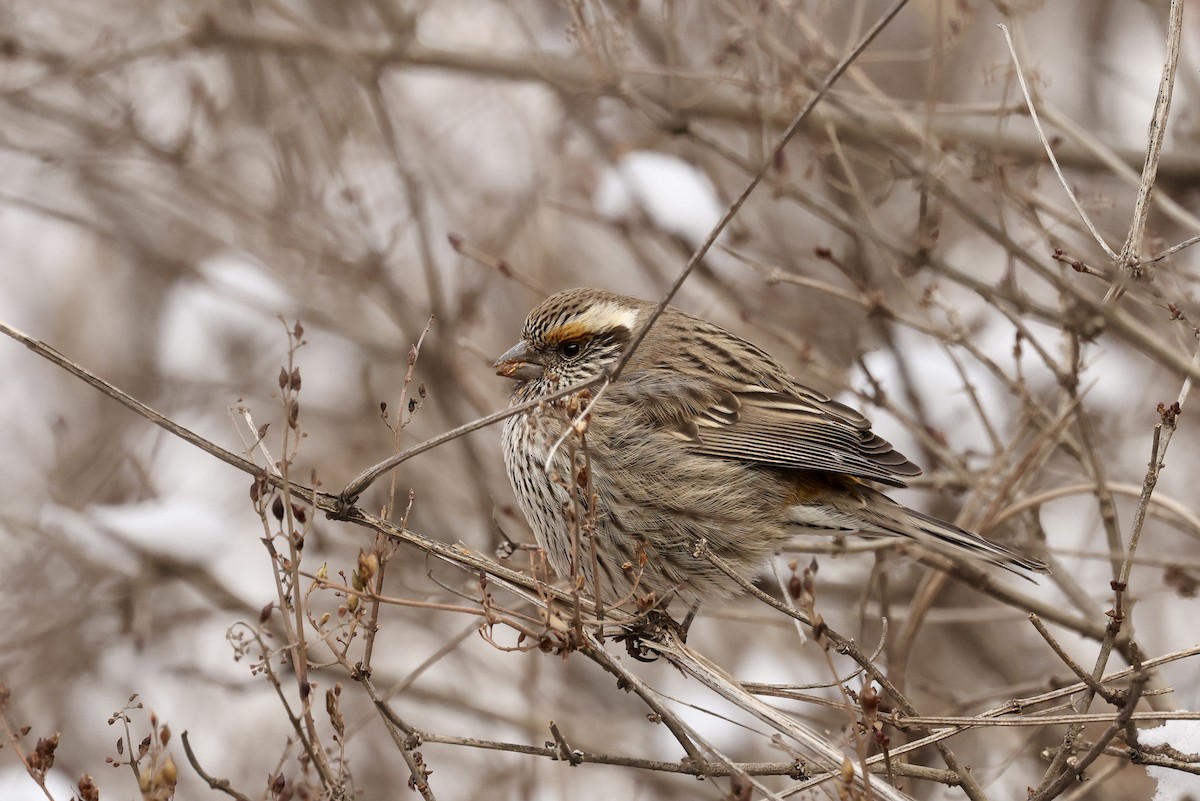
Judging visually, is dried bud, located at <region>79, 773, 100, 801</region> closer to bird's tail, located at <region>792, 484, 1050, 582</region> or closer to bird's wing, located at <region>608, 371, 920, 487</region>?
bird's wing, located at <region>608, 371, 920, 487</region>

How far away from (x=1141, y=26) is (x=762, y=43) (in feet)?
19.9

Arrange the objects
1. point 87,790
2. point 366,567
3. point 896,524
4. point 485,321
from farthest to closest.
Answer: point 485,321 → point 896,524 → point 366,567 → point 87,790

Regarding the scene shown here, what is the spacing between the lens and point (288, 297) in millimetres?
7422

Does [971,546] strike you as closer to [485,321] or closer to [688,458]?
[688,458]

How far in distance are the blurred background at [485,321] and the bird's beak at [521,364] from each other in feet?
1.26

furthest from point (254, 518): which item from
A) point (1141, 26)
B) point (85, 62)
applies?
point (1141, 26)

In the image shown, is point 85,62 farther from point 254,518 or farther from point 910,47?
point 910,47

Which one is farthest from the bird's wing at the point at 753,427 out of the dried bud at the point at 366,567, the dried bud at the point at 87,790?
the dried bud at the point at 87,790

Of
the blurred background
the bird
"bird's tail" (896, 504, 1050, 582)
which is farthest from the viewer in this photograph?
the blurred background

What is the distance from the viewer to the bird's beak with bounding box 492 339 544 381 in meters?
5.16

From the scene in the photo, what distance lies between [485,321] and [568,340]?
6.57 feet

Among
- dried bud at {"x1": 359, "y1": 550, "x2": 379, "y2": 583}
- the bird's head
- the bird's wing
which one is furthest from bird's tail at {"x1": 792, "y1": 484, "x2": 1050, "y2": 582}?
dried bud at {"x1": 359, "y1": 550, "x2": 379, "y2": 583}

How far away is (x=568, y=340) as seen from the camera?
5.16 metres

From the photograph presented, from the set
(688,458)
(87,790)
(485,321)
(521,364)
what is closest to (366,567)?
(87,790)
